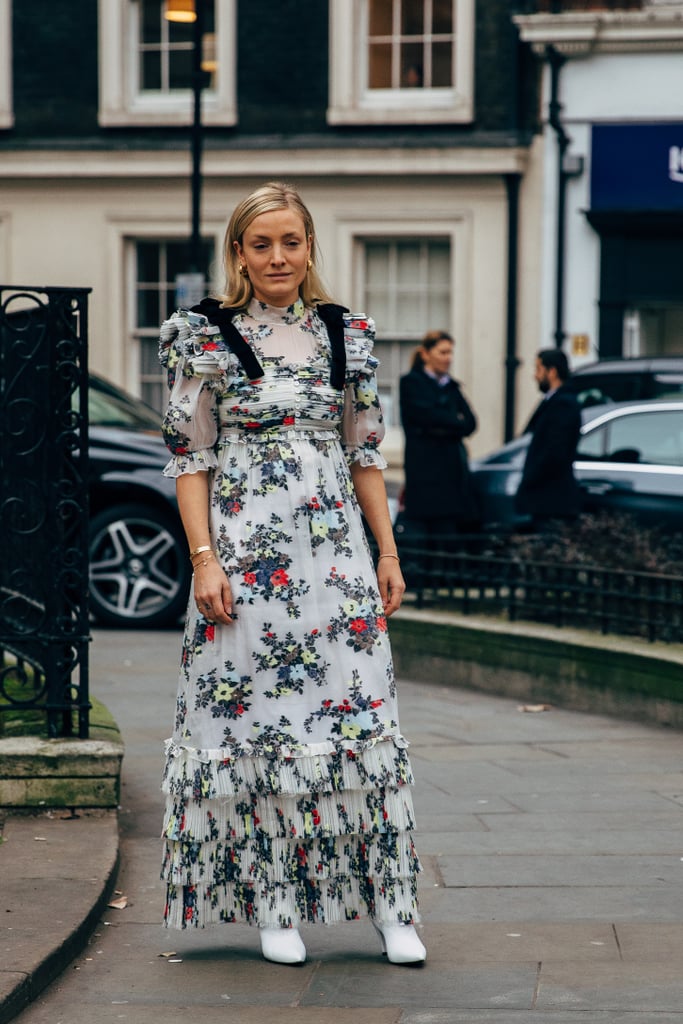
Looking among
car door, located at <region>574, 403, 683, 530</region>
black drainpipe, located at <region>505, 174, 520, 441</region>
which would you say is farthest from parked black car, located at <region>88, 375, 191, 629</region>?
black drainpipe, located at <region>505, 174, 520, 441</region>

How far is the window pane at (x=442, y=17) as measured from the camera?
762 inches

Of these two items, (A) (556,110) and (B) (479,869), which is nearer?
(B) (479,869)

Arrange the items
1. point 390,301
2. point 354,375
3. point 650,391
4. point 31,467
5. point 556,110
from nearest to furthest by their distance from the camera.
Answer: point 354,375
point 31,467
point 650,391
point 556,110
point 390,301

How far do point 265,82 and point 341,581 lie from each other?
1572 cm

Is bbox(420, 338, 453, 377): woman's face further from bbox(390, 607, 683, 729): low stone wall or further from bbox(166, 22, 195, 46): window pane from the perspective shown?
bbox(166, 22, 195, 46): window pane

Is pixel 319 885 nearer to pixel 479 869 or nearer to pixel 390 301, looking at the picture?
pixel 479 869

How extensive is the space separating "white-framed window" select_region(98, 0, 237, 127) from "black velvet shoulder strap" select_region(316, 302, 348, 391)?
15316 millimetres

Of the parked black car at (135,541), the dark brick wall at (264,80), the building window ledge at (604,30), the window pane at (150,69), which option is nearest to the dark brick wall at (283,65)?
the dark brick wall at (264,80)

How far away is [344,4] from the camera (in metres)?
19.3

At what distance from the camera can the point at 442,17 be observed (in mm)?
19406

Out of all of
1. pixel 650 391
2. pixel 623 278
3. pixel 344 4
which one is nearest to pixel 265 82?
pixel 344 4

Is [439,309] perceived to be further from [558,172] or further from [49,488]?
[49,488]

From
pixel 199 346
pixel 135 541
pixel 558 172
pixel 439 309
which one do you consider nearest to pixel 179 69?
pixel 439 309

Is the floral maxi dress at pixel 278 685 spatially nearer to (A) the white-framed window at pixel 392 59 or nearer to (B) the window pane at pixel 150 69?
(A) the white-framed window at pixel 392 59
